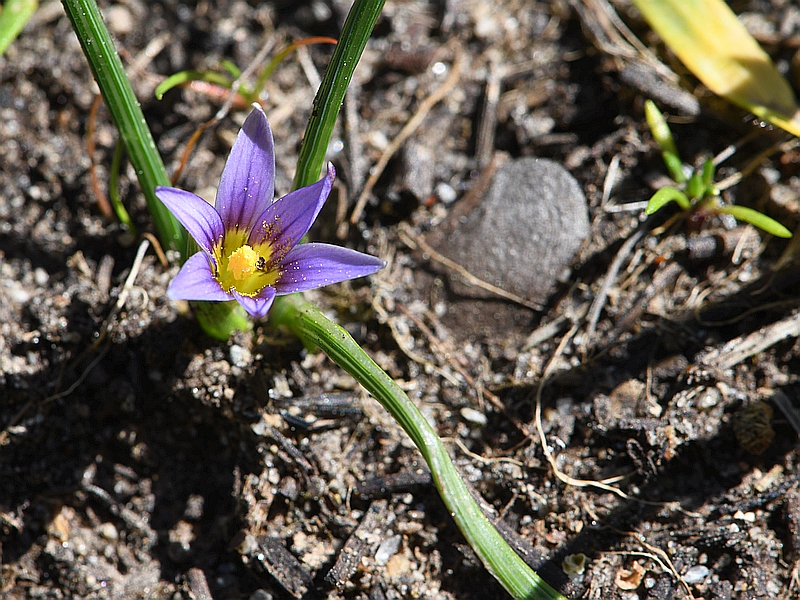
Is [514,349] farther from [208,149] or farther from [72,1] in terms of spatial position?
[72,1]

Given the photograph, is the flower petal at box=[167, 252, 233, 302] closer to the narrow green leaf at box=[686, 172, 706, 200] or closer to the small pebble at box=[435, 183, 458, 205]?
the small pebble at box=[435, 183, 458, 205]

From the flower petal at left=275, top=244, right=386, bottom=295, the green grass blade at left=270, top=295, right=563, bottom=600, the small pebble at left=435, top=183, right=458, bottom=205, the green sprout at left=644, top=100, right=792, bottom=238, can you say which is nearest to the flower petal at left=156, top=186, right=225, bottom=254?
the flower petal at left=275, top=244, right=386, bottom=295

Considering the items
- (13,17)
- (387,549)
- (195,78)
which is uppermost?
(13,17)

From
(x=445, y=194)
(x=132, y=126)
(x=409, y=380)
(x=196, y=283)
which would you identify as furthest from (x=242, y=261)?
(x=445, y=194)

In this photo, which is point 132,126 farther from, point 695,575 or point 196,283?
point 695,575

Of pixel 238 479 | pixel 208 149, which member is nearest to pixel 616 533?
pixel 238 479

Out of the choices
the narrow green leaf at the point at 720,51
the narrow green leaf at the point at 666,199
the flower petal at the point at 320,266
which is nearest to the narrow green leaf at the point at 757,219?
the narrow green leaf at the point at 666,199
